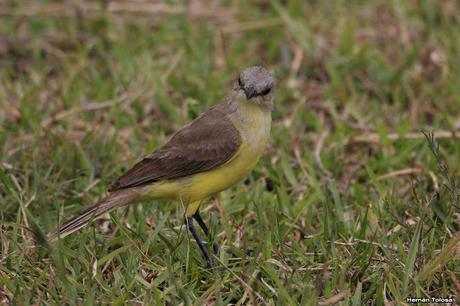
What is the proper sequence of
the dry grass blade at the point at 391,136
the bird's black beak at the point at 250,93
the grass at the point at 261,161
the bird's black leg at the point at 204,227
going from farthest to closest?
1. the dry grass blade at the point at 391,136
2. the bird's black beak at the point at 250,93
3. the bird's black leg at the point at 204,227
4. the grass at the point at 261,161

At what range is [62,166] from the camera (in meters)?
6.09

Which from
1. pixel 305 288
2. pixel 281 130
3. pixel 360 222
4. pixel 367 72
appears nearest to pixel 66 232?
pixel 305 288

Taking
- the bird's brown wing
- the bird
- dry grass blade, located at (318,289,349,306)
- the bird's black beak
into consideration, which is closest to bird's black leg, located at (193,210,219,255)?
the bird

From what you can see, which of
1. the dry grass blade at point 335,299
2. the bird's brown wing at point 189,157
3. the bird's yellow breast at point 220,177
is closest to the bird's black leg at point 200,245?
the bird's yellow breast at point 220,177

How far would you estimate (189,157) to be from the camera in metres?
5.36

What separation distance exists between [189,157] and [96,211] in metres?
0.71

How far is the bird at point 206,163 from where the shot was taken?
208 inches

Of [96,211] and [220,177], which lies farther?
[220,177]

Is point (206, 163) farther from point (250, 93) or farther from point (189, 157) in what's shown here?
point (250, 93)

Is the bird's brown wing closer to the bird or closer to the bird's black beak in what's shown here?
the bird

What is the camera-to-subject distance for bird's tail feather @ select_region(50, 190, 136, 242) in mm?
4941

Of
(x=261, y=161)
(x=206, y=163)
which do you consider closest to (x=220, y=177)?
(x=206, y=163)

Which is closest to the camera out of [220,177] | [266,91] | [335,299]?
[335,299]

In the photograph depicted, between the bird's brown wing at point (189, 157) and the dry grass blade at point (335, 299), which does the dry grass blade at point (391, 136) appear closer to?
the bird's brown wing at point (189, 157)
